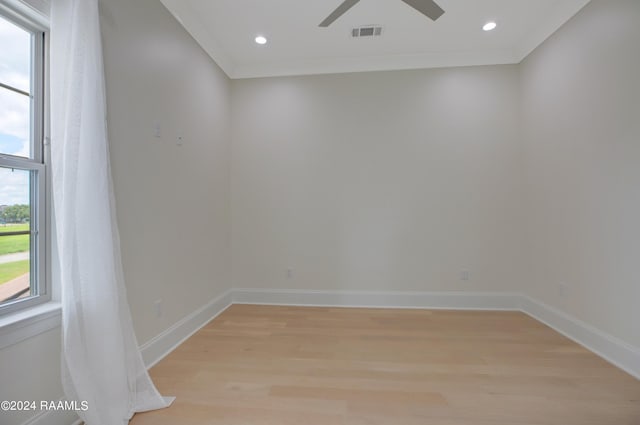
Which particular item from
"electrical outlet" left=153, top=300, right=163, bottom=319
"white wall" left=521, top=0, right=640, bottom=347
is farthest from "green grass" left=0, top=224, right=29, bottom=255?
"white wall" left=521, top=0, right=640, bottom=347

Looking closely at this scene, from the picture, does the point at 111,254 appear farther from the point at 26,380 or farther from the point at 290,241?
the point at 290,241

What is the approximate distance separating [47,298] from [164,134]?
4.46ft

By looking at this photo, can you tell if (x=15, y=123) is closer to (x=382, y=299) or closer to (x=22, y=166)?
(x=22, y=166)

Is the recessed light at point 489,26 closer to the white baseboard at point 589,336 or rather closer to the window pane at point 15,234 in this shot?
the white baseboard at point 589,336

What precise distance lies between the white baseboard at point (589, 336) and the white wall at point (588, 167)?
0.06 m

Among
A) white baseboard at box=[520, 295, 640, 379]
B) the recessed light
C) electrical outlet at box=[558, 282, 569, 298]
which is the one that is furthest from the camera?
the recessed light

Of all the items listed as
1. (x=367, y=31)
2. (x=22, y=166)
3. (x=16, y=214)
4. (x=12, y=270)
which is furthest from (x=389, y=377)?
(x=367, y=31)

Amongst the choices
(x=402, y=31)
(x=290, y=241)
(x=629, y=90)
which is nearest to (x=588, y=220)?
(x=629, y=90)

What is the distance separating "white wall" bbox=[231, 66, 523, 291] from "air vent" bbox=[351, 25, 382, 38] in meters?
0.54

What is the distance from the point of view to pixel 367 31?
A: 2.86 metres

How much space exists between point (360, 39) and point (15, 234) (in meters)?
3.18

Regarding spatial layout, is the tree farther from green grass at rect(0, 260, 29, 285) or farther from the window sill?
the window sill

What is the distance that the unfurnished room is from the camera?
1.44m

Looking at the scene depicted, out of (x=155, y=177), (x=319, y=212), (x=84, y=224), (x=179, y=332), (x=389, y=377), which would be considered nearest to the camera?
(x=84, y=224)
